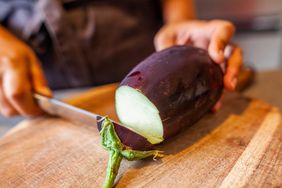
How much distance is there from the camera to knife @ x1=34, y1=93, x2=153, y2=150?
29.2 inches

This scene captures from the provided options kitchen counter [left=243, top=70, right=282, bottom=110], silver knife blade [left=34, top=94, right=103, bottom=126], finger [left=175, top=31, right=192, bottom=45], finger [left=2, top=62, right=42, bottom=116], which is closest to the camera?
silver knife blade [left=34, top=94, right=103, bottom=126]

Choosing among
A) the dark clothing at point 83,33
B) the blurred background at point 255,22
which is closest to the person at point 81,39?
the dark clothing at point 83,33

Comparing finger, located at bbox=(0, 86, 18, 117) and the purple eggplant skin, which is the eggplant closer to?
the purple eggplant skin

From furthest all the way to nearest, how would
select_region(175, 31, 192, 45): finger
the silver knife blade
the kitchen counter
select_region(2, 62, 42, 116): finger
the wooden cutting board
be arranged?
the kitchen counter < select_region(175, 31, 192, 45): finger < select_region(2, 62, 42, 116): finger < the silver knife blade < the wooden cutting board

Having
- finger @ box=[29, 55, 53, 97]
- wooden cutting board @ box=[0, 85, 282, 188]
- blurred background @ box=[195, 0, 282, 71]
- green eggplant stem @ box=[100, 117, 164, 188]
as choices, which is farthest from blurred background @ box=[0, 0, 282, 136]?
green eggplant stem @ box=[100, 117, 164, 188]

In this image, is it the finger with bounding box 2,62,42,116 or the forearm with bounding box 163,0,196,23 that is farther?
the forearm with bounding box 163,0,196,23

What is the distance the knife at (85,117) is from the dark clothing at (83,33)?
284 mm

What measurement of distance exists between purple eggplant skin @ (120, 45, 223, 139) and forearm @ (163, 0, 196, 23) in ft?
1.48

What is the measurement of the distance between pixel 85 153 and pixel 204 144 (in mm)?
286

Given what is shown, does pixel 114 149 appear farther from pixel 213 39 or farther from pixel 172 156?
pixel 213 39

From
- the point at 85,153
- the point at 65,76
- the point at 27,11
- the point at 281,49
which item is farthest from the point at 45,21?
the point at 281,49

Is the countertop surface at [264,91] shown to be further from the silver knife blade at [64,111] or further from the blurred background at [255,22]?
the blurred background at [255,22]

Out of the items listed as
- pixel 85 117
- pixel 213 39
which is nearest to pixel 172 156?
pixel 85 117

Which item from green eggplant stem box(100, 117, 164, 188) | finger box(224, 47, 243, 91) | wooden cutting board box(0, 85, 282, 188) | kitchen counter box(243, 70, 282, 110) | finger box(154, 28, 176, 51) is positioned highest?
finger box(154, 28, 176, 51)
